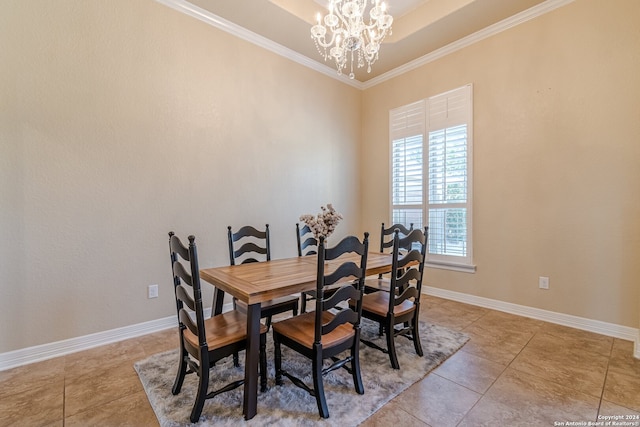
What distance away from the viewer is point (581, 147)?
9.10 ft

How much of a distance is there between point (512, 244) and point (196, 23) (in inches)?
165

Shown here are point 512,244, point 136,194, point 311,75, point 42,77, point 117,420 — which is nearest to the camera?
point 117,420

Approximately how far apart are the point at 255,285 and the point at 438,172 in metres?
3.04

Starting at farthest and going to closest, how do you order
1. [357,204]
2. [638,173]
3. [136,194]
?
[357,204] → [136,194] → [638,173]

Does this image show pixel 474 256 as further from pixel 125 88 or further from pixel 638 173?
pixel 125 88

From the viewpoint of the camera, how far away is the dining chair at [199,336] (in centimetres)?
147

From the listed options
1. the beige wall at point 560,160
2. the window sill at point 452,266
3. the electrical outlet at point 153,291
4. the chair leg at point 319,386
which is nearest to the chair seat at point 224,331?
the chair leg at point 319,386

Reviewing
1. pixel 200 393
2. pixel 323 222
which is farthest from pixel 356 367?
pixel 323 222

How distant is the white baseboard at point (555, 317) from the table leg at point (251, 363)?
9.50ft

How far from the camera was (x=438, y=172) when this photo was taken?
12.5ft

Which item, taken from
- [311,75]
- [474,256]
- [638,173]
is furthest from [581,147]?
[311,75]

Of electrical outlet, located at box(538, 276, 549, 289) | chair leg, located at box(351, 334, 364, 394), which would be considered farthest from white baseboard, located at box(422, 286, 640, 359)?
chair leg, located at box(351, 334, 364, 394)

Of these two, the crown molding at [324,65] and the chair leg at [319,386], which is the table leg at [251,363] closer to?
the chair leg at [319,386]

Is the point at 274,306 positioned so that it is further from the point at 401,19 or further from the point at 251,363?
the point at 401,19
